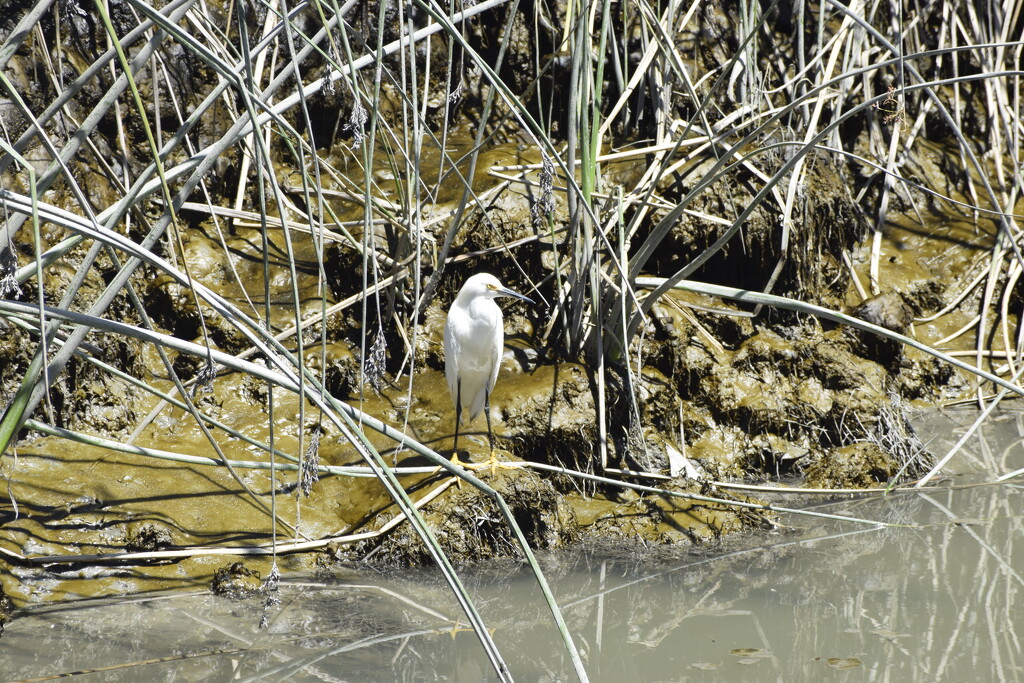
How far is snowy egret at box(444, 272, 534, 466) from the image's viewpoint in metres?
4.04

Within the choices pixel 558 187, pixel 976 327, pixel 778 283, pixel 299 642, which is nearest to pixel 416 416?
pixel 558 187

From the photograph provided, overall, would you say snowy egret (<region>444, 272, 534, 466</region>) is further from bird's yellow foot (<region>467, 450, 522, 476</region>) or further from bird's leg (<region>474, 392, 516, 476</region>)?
bird's yellow foot (<region>467, 450, 522, 476</region>)

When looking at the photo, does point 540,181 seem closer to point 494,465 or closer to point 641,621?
point 494,465

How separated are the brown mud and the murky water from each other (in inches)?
8.4

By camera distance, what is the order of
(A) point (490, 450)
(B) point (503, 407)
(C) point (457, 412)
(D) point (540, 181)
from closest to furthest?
(D) point (540, 181), (A) point (490, 450), (C) point (457, 412), (B) point (503, 407)

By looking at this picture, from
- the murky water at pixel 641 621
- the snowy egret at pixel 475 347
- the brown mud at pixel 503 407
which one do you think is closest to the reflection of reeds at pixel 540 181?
the brown mud at pixel 503 407

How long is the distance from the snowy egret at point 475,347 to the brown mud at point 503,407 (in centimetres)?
19

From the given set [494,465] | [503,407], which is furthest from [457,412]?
[494,465]

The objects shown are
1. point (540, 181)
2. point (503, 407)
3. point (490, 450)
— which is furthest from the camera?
point (503, 407)

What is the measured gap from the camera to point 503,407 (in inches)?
168

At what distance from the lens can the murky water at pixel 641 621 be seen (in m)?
2.52

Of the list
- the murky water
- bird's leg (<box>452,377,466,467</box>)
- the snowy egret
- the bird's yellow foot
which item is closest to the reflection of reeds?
the snowy egret

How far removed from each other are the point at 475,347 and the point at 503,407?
401 mm

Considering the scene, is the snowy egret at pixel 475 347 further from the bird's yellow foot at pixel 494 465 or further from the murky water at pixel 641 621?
the murky water at pixel 641 621
